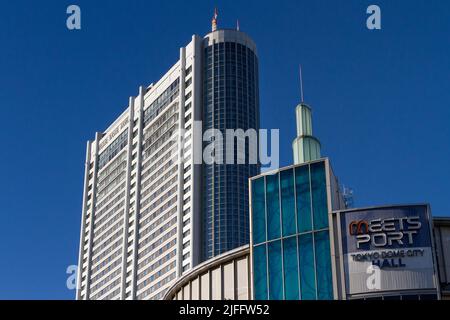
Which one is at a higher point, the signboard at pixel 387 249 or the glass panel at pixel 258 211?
the glass panel at pixel 258 211

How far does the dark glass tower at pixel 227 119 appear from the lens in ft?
570

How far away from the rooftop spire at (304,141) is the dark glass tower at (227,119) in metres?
112

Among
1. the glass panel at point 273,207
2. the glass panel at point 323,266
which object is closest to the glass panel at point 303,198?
the glass panel at point 323,266

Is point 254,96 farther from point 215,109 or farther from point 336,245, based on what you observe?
point 336,245

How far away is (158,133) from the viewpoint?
200 m

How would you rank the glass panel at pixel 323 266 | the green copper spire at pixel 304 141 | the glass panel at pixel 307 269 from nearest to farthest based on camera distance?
the glass panel at pixel 323 266 → the glass panel at pixel 307 269 → the green copper spire at pixel 304 141

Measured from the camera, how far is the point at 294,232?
4703 cm

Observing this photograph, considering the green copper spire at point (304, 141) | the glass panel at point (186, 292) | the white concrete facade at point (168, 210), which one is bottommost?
the glass panel at point (186, 292)

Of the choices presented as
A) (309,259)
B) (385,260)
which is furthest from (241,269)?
(385,260)

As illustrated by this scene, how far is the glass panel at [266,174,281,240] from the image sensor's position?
48.0 m

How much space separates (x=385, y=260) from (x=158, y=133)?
15870cm

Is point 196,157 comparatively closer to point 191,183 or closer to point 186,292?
point 191,183

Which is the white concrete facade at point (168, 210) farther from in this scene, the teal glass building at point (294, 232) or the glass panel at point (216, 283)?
the teal glass building at point (294, 232)

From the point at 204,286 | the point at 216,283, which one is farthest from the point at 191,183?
the point at 216,283
